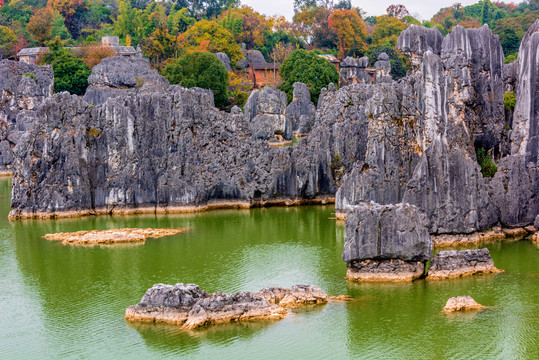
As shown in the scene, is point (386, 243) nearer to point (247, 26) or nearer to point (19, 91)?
point (19, 91)

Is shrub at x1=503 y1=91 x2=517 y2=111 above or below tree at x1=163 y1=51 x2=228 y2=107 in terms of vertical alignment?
below

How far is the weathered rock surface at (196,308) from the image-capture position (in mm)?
23000

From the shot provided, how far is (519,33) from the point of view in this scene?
75562mm

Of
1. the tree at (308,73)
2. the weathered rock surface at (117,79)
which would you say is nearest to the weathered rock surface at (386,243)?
the weathered rock surface at (117,79)

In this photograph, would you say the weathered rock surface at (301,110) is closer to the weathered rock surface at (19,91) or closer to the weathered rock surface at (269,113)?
the weathered rock surface at (269,113)

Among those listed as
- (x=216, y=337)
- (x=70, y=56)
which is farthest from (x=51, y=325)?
(x=70, y=56)

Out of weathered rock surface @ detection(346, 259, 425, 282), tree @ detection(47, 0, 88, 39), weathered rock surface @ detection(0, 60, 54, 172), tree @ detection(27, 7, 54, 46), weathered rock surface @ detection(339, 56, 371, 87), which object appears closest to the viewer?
weathered rock surface @ detection(346, 259, 425, 282)

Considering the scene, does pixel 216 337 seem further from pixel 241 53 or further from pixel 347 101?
pixel 241 53

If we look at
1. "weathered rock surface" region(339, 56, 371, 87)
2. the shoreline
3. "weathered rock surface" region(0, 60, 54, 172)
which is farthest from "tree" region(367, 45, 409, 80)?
the shoreline

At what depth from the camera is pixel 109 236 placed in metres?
34.9

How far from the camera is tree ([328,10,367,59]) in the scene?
298 feet

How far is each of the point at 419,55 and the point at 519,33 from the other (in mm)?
42429

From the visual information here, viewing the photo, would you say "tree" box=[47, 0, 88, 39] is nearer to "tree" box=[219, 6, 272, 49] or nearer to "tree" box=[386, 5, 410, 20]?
"tree" box=[219, 6, 272, 49]

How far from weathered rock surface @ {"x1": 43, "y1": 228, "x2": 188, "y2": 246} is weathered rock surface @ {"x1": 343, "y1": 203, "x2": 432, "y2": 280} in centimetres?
1129
